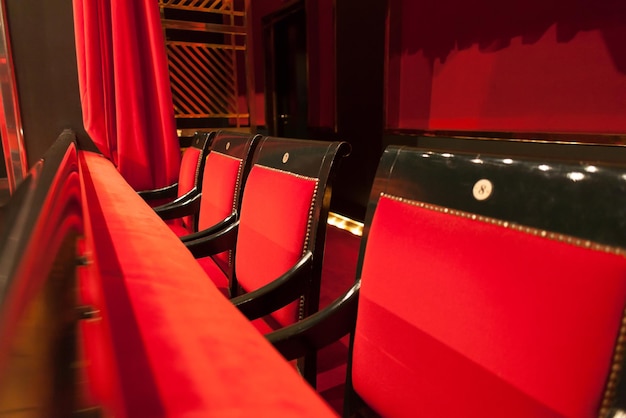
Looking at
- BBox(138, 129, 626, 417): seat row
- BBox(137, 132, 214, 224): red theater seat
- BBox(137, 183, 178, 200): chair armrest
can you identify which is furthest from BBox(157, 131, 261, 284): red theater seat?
BBox(138, 129, 626, 417): seat row

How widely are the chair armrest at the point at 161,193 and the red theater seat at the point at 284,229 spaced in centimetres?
104

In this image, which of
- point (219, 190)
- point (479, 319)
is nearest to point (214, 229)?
point (219, 190)

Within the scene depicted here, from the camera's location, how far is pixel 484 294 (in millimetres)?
509

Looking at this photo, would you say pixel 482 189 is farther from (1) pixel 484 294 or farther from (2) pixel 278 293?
(2) pixel 278 293

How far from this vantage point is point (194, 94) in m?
3.38

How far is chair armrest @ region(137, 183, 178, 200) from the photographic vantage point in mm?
1965

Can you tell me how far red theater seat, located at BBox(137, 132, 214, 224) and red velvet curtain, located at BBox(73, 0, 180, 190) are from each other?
109 millimetres

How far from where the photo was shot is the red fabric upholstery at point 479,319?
0.42m

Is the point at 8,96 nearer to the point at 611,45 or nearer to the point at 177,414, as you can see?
the point at 177,414

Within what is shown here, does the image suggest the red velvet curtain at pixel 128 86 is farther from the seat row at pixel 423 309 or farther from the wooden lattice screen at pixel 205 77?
the seat row at pixel 423 309

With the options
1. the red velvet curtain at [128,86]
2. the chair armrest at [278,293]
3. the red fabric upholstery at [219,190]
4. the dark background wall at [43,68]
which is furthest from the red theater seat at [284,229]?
the dark background wall at [43,68]

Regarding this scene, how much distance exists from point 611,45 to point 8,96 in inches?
102

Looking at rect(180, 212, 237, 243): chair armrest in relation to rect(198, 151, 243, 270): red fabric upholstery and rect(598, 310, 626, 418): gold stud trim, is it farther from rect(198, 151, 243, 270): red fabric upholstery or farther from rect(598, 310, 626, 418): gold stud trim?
rect(598, 310, 626, 418): gold stud trim

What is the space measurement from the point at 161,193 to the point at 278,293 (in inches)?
54.7
